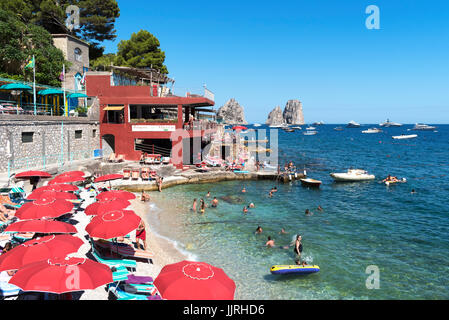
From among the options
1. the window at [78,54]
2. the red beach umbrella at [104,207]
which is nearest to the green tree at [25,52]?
the window at [78,54]

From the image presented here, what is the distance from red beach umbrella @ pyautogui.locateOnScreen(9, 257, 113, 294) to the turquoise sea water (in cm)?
627

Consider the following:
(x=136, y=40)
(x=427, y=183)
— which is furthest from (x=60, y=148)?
(x=427, y=183)

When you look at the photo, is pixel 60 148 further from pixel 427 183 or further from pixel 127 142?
pixel 427 183

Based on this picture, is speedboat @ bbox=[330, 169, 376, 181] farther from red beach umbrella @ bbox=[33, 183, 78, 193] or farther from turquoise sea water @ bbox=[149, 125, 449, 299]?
red beach umbrella @ bbox=[33, 183, 78, 193]

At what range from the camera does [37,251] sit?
26.5 feet

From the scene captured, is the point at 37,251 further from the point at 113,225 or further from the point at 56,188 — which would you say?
the point at 56,188

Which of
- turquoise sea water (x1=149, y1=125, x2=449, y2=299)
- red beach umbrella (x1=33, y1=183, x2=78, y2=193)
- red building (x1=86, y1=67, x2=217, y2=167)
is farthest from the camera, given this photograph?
red building (x1=86, y1=67, x2=217, y2=167)

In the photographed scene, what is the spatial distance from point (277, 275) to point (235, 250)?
2.95 metres

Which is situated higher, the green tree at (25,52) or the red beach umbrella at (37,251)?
the green tree at (25,52)

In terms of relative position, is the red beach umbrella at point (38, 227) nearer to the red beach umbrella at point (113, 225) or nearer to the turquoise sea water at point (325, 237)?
the red beach umbrella at point (113, 225)

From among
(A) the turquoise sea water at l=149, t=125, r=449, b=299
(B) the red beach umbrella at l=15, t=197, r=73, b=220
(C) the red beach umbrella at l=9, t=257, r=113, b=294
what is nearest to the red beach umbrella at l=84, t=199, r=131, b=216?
(B) the red beach umbrella at l=15, t=197, r=73, b=220

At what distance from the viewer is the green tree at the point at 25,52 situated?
29062 millimetres

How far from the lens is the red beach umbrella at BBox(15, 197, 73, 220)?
11477 mm

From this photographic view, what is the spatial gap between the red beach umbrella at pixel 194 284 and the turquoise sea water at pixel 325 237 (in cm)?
505
